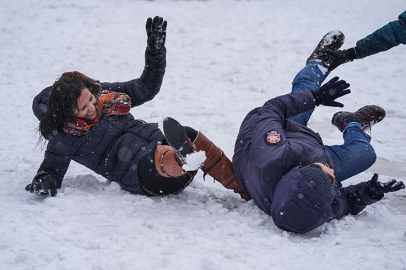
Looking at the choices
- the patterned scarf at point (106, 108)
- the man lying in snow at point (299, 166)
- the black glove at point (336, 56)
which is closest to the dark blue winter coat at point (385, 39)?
the black glove at point (336, 56)

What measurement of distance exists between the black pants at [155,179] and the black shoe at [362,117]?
61.7 inches

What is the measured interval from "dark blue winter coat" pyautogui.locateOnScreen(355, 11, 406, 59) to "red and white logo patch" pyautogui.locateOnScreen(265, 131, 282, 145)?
6.07 ft

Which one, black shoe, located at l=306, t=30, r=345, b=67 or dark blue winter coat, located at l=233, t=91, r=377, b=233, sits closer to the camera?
dark blue winter coat, located at l=233, t=91, r=377, b=233

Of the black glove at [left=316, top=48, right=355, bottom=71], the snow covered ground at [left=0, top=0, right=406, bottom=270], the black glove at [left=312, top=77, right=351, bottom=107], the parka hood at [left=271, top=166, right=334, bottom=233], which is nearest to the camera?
the snow covered ground at [left=0, top=0, right=406, bottom=270]

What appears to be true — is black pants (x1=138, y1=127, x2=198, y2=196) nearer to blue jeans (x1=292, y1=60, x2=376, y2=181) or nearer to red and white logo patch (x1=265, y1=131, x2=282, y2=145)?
red and white logo patch (x1=265, y1=131, x2=282, y2=145)

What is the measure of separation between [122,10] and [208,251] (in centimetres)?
889

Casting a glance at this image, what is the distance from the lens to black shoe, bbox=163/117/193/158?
9.04 ft

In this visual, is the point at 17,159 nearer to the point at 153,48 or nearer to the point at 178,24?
the point at 153,48

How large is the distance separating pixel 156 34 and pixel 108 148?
1.08 metres

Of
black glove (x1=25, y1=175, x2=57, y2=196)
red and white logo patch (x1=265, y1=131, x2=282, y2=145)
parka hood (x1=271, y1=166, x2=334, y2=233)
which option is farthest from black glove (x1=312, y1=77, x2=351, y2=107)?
black glove (x1=25, y1=175, x2=57, y2=196)

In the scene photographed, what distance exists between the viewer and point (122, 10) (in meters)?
10.1

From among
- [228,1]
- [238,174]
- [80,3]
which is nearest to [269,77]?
[238,174]

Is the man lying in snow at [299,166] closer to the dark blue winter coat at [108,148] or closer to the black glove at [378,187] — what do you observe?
the black glove at [378,187]

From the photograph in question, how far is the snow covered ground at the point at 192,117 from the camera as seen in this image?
89.8 inches
